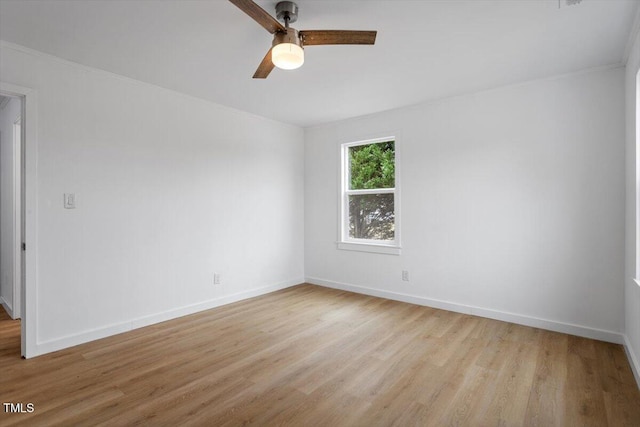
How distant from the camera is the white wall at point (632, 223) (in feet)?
7.71

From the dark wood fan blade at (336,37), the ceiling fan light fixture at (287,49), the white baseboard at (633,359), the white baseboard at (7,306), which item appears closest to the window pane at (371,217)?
the white baseboard at (633,359)

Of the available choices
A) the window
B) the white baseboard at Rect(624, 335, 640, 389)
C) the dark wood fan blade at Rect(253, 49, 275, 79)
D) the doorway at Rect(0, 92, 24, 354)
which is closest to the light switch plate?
the doorway at Rect(0, 92, 24, 354)

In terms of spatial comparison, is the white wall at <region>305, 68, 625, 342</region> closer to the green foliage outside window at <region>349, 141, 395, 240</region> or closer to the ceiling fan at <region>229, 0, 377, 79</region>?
the green foliage outside window at <region>349, 141, 395, 240</region>

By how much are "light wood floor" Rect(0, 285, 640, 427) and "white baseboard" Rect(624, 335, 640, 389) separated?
0.06 m

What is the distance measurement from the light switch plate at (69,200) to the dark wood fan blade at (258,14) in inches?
90.5

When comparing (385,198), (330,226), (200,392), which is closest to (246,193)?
(330,226)

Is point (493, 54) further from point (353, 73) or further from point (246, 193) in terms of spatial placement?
point (246, 193)

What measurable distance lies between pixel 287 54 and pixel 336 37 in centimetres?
33

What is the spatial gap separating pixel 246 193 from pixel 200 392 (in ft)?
8.86

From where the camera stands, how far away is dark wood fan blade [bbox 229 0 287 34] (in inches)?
68.2

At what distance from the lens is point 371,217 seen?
470cm

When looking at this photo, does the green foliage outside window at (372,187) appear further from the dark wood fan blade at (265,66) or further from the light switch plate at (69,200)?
the light switch plate at (69,200)

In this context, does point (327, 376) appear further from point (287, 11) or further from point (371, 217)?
point (371, 217)

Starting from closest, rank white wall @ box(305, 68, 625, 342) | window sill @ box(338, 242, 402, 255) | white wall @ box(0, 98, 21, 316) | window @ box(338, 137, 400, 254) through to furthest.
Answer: white wall @ box(305, 68, 625, 342), white wall @ box(0, 98, 21, 316), window sill @ box(338, 242, 402, 255), window @ box(338, 137, 400, 254)
